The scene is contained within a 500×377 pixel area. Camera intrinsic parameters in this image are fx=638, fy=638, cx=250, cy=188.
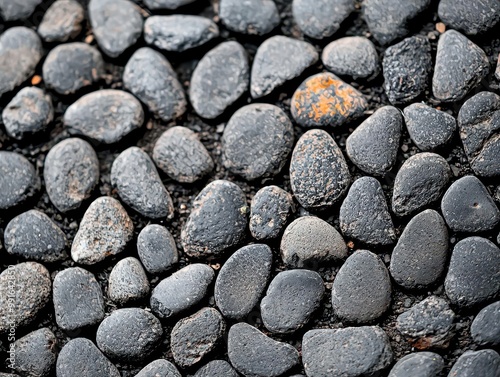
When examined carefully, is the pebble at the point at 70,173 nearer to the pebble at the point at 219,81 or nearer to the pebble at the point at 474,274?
the pebble at the point at 219,81

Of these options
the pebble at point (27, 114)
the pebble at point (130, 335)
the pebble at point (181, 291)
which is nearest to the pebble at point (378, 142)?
the pebble at point (181, 291)

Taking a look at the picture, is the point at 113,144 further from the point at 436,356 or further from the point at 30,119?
the point at 436,356

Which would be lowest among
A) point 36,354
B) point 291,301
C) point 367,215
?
point 36,354

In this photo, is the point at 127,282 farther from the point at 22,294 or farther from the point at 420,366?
the point at 420,366

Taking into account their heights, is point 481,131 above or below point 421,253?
above

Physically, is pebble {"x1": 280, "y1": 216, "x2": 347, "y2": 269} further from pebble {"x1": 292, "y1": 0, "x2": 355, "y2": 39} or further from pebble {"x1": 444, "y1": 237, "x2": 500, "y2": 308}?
pebble {"x1": 292, "y1": 0, "x2": 355, "y2": 39}

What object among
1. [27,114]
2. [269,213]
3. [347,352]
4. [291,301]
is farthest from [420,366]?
[27,114]
